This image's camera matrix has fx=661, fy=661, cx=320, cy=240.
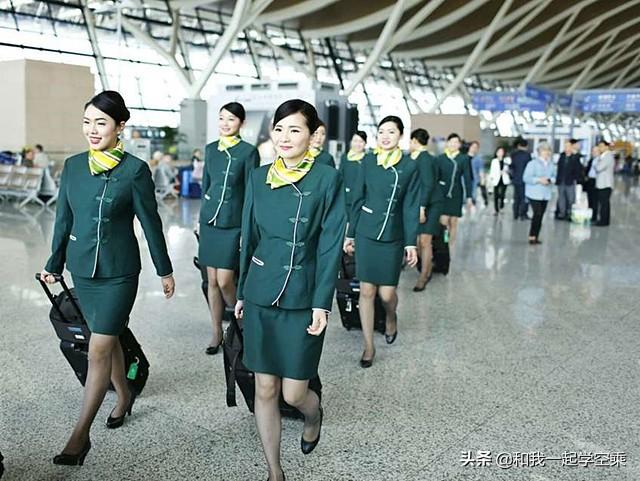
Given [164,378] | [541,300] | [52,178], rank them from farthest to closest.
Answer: [52,178] → [541,300] → [164,378]

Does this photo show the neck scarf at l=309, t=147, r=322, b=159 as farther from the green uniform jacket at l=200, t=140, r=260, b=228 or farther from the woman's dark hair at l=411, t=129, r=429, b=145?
the woman's dark hair at l=411, t=129, r=429, b=145

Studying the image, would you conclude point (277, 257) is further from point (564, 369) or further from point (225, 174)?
point (564, 369)

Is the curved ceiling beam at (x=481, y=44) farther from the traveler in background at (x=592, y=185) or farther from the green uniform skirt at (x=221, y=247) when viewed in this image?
the green uniform skirt at (x=221, y=247)

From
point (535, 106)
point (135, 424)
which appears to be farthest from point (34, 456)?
point (535, 106)

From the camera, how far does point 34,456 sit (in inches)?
131

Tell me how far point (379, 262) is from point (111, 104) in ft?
7.81

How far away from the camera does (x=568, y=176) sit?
587 inches

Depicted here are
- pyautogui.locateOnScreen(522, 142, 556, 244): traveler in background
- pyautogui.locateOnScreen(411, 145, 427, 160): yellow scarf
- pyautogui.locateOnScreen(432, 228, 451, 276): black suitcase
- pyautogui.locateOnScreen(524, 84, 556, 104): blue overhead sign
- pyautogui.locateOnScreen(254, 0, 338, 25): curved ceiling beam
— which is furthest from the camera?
pyautogui.locateOnScreen(254, 0, 338, 25): curved ceiling beam

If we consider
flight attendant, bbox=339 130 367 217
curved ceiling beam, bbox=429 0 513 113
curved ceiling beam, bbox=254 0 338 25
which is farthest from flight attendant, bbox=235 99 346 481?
curved ceiling beam, bbox=429 0 513 113

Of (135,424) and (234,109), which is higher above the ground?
(234,109)

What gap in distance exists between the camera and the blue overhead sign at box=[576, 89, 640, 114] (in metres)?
24.9

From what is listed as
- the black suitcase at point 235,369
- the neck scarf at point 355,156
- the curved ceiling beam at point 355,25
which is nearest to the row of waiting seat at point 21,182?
the neck scarf at point 355,156

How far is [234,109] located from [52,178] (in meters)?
13.3

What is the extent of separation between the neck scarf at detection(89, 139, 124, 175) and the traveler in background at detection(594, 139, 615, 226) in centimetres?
1311
